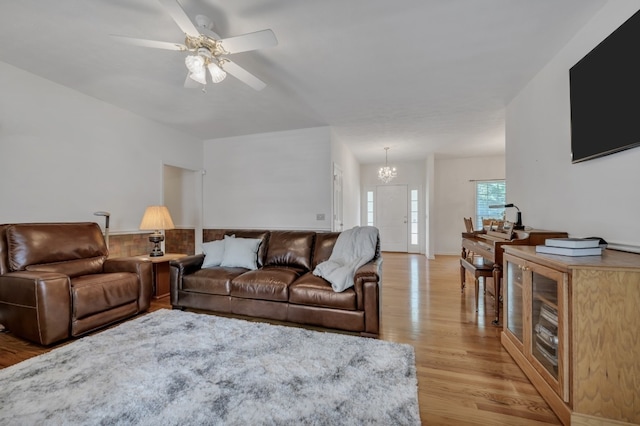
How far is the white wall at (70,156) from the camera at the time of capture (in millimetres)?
2629

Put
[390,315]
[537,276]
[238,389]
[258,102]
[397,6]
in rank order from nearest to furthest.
A: [238,389] → [537,276] → [397,6] → [390,315] → [258,102]

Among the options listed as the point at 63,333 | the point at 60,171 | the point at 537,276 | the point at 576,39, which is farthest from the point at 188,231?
the point at 576,39

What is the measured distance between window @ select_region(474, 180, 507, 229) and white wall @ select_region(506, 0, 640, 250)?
337 cm

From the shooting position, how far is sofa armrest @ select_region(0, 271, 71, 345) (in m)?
2.08

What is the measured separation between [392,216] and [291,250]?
4.83 m

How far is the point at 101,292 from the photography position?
2.44 meters

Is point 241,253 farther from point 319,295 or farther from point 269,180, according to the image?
point 269,180

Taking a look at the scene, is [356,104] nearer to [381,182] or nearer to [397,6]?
[397,6]

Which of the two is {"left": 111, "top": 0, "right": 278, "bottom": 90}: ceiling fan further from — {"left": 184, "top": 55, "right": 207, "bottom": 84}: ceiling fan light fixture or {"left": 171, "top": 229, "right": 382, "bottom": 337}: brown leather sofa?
{"left": 171, "top": 229, "right": 382, "bottom": 337}: brown leather sofa

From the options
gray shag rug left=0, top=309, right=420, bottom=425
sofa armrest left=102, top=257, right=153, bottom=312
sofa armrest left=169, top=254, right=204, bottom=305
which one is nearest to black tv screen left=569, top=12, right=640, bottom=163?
gray shag rug left=0, top=309, right=420, bottom=425

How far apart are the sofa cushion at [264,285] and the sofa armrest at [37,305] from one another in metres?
1.35

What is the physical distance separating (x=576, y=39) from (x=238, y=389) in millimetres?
3615

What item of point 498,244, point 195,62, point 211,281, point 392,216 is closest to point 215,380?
point 211,281

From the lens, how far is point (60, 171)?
2984 mm
